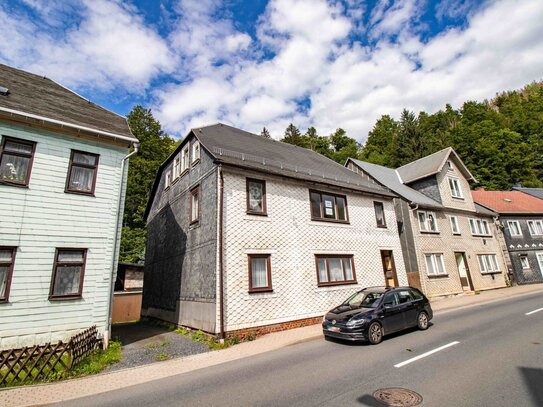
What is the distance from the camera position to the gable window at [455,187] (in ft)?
84.4

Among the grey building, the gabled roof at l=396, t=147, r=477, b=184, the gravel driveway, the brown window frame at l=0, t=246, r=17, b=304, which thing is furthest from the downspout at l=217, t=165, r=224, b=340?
the grey building

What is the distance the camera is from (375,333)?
9320 mm

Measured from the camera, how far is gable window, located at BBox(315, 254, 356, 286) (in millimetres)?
14586

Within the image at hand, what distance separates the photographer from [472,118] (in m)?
55.7

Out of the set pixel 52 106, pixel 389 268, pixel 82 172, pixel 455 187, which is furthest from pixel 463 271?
pixel 52 106

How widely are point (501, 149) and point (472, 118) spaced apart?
413 inches

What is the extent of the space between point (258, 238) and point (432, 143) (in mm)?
48781

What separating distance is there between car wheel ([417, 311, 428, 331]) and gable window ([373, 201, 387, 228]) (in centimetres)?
782

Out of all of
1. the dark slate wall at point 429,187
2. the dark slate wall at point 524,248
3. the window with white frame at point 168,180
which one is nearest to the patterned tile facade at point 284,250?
the window with white frame at point 168,180

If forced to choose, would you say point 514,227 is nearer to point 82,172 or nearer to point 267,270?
point 267,270

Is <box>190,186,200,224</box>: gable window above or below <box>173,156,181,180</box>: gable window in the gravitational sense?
below

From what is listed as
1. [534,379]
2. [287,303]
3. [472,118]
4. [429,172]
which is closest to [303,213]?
[287,303]

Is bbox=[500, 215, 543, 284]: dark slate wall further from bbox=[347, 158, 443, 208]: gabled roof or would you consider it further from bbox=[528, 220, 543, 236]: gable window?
bbox=[347, 158, 443, 208]: gabled roof

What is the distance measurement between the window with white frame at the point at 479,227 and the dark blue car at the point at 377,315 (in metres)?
18.8
